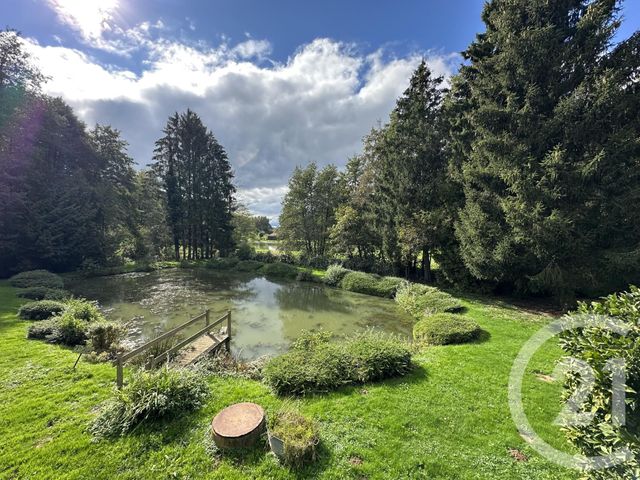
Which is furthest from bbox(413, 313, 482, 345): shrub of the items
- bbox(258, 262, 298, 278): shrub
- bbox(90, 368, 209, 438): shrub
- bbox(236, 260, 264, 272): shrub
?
bbox(236, 260, 264, 272): shrub

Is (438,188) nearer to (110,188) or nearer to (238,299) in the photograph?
(238,299)

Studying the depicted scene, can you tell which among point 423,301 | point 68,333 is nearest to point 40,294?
point 68,333

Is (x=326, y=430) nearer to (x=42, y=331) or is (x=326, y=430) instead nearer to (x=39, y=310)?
(x=42, y=331)

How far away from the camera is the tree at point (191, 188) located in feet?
121

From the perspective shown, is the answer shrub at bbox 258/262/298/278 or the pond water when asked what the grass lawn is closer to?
the pond water

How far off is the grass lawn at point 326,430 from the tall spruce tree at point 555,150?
802cm

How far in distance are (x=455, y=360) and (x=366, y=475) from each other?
5593 millimetres

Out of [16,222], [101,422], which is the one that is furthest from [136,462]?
[16,222]

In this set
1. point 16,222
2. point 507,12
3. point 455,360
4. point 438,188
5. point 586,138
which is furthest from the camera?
point 16,222

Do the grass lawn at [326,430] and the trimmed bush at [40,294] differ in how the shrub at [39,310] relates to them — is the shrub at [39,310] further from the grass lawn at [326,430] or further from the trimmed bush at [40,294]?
the grass lawn at [326,430]

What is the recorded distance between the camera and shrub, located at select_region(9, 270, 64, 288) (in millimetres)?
17953

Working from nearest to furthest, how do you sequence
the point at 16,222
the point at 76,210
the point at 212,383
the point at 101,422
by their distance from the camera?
the point at 101,422, the point at 212,383, the point at 16,222, the point at 76,210

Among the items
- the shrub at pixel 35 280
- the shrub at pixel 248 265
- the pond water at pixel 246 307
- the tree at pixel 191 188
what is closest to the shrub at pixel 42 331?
the pond water at pixel 246 307

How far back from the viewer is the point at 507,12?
15055mm
